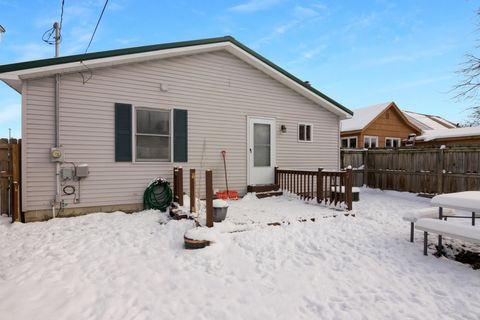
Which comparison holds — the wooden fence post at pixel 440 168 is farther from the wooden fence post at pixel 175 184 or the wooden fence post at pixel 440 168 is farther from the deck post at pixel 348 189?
the wooden fence post at pixel 175 184

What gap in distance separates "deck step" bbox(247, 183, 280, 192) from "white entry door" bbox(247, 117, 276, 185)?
6.8 inches

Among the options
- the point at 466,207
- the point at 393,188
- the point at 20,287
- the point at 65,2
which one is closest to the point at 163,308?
the point at 20,287

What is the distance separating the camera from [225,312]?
2.66 metres

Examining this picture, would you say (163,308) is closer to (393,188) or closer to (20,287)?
(20,287)

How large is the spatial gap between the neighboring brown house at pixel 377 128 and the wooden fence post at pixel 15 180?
15341 millimetres

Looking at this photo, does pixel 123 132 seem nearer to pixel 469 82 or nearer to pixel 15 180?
pixel 15 180

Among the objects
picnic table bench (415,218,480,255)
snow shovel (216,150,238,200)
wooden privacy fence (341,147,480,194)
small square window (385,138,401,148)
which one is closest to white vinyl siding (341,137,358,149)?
small square window (385,138,401,148)

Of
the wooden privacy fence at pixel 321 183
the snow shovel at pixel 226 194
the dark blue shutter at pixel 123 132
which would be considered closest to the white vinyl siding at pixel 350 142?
the wooden privacy fence at pixel 321 183

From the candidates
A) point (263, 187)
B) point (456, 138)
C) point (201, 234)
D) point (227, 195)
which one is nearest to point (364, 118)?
point (456, 138)

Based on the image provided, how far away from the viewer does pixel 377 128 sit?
16922 mm

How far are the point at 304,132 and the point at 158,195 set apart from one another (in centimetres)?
518

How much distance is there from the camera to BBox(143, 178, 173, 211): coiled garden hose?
659cm

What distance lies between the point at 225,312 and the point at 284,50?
15.0 meters

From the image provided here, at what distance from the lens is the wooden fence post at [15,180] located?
5.54 meters
